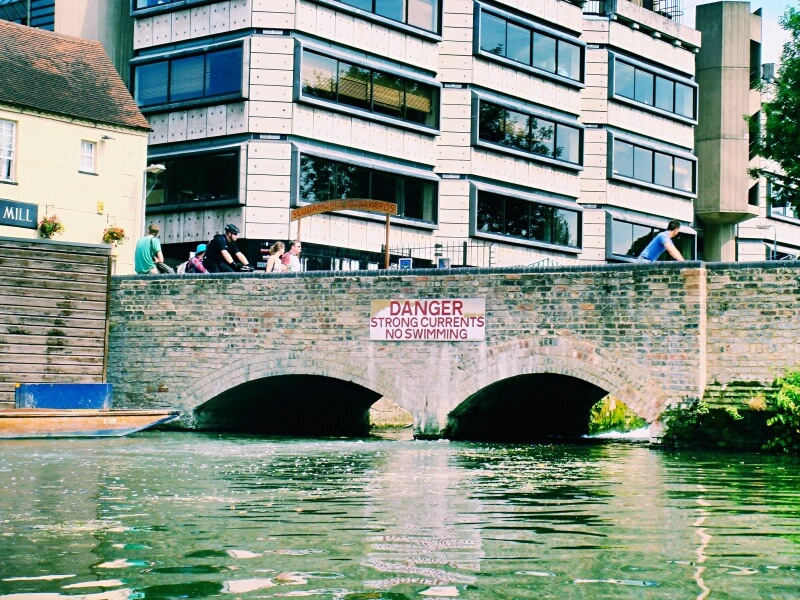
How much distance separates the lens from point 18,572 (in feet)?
27.1

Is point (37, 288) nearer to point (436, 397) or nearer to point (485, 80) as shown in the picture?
point (436, 397)

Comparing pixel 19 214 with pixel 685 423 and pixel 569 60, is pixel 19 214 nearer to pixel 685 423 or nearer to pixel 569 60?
pixel 685 423

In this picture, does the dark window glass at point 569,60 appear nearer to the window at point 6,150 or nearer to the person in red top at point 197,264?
the person in red top at point 197,264

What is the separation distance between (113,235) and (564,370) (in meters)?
12.3

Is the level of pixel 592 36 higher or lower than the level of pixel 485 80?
higher

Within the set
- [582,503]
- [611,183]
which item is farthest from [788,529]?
[611,183]

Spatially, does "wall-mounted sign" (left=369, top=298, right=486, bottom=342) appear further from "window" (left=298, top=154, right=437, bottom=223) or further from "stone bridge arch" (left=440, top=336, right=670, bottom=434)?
"window" (left=298, top=154, right=437, bottom=223)

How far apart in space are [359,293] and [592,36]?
2153cm

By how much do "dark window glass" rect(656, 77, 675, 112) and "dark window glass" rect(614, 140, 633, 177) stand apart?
290cm

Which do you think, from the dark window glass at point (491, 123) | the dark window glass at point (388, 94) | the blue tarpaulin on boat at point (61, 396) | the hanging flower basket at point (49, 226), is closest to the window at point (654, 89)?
the dark window glass at point (491, 123)

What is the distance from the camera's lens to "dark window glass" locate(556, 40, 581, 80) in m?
39.6

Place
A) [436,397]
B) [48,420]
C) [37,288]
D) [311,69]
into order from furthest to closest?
[311,69] → [37,288] → [436,397] → [48,420]

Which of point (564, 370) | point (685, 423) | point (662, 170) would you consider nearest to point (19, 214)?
point (564, 370)

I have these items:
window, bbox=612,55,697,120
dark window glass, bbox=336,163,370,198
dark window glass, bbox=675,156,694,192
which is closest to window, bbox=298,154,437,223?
dark window glass, bbox=336,163,370,198
